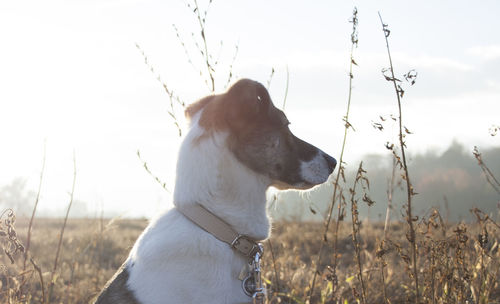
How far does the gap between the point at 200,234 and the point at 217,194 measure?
25 centimetres

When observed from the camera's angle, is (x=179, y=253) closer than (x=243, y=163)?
Yes

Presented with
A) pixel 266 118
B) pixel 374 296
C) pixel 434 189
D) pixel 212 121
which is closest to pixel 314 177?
pixel 266 118

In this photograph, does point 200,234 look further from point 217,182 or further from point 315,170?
point 315,170

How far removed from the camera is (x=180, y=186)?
9.42 ft

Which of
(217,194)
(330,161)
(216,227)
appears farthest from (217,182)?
(330,161)

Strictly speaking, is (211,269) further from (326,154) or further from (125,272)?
(326,154)

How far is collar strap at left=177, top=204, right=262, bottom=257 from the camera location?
2812 millimetres

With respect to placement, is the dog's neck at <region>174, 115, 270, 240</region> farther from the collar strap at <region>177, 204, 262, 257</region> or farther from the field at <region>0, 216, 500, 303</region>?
the field at <region>0, 216, 500, 303</region>

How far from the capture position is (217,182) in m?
2.87

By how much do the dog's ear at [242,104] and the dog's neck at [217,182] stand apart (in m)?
0.11

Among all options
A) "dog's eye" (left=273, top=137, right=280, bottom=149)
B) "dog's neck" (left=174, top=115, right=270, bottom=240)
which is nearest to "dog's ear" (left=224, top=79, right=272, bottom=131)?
"dog's neck" (left=174, top=115, right=270, bottom=240)

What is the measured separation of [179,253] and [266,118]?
3.23ft

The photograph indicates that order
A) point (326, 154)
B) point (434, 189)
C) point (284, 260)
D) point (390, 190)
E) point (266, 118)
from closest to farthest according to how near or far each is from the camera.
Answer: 1. point (266, 118)
2. point (326, 154)
3. point (390, 190)
4. point (284, 260)
5. point (434, 189)

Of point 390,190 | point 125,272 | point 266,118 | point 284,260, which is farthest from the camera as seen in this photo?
point 284,260
